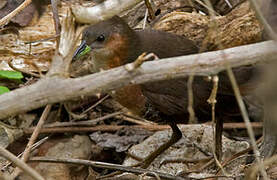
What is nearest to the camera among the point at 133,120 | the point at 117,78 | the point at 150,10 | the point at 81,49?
the point at 117,78

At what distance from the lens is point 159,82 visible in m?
3.00

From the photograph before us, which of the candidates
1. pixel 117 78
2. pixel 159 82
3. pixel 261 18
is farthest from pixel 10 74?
pixel 261 18

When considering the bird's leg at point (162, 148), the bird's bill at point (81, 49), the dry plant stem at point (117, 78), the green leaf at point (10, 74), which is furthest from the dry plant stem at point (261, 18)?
the green leaf at point (10, 74)

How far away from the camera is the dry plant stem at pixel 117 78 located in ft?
6.13

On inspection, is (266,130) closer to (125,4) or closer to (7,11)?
(125,4)

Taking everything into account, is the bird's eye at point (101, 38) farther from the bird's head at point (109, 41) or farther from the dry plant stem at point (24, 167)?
the dry plant stem at point (24, 167)

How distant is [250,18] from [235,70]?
686mm

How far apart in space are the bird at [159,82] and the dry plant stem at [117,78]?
35.3 inches

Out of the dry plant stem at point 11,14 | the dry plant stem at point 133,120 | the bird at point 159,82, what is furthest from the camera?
the dry plant stem at point 133,120

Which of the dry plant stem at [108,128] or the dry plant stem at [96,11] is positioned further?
the dry plant stem at [108,128]

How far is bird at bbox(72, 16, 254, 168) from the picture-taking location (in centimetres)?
293

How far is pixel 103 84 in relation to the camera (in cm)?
187

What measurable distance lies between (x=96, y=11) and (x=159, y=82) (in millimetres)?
1048

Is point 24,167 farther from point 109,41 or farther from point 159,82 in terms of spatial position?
point 109,41
